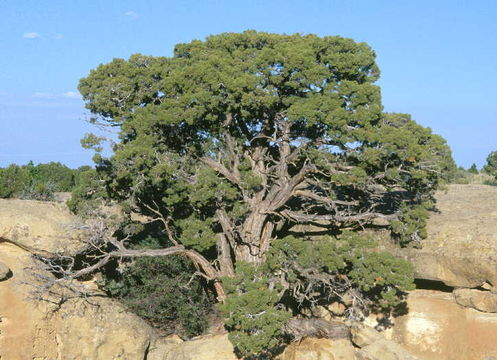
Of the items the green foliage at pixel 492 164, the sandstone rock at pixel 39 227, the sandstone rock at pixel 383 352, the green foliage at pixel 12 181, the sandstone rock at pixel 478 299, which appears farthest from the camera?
the green foliage at pixel 492 164

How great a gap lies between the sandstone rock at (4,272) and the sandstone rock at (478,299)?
14.0 m

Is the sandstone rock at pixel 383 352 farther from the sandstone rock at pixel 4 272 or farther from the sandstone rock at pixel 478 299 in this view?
the sandstone rock at pixel 4 272

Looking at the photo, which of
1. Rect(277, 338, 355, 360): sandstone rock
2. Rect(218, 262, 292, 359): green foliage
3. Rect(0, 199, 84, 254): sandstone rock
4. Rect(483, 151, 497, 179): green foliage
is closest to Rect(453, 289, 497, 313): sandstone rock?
Rect(277, 338, 355, 360): sandstone rock

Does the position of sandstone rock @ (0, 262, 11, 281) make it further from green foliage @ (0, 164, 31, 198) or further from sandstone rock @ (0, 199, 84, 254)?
green foliage @ (0, 164, 31, 198)

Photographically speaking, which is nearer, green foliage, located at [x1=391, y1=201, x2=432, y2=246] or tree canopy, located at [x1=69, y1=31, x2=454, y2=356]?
tree canopy, located at [x1=69, y1=31, x2=454, y2=356]

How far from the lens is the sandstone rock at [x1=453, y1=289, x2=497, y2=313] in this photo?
1834 centimetres

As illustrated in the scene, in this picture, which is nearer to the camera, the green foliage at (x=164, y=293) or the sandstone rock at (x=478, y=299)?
the sandstone rock at (x=478, y=299)

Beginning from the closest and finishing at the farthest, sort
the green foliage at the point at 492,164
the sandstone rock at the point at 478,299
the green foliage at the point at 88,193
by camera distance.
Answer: the sandstone rock at the point at 478,299 < the green foliage at the point at 88,193 < the green foliage at the point at 492,164

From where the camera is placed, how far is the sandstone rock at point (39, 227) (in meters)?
18.7

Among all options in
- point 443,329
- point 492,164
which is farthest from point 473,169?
point 443,329

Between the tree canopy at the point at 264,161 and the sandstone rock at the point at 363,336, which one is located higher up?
the tree canopy at the point at 264,161

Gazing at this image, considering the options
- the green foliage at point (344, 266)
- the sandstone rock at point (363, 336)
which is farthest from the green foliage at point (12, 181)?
the sandstone rock at point (363, 336)

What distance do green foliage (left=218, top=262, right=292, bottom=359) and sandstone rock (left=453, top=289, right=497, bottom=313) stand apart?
6053 mm

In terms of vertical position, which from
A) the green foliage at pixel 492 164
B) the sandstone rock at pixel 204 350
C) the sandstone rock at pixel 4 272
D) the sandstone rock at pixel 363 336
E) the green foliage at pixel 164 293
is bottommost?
the sandstone rock at pixel 204 350
